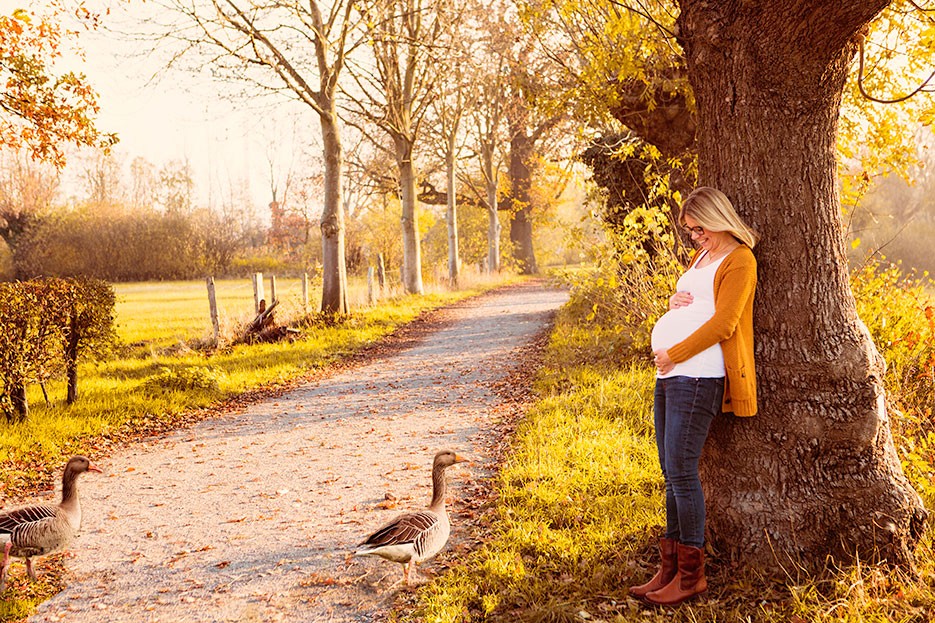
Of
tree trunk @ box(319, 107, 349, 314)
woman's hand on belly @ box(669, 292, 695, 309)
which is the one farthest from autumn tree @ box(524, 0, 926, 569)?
tree trunk @ box(319, 107, 349, 314)

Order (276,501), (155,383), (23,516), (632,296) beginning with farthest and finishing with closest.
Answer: (632,296)
(155,383)
(276,501)
(23,516)

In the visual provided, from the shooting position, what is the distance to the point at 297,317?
15.5 m

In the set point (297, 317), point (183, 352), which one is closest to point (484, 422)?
point (183, 352)

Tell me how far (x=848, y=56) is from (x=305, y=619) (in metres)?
4.55

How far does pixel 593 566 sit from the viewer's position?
4.12 m

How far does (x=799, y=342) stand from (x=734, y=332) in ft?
1.66

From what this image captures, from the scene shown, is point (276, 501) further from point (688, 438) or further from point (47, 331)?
point (47, 331)

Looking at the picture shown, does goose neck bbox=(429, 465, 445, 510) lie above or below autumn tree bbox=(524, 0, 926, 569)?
below

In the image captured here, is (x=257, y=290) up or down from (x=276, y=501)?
up

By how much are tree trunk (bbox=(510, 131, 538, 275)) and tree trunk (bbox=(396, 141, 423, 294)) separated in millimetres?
12696

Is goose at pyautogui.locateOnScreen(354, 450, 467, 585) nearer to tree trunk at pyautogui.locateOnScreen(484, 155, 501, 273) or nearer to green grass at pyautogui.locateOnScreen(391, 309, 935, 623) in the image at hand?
green grass at pyautogui.locateOnScreen(391, 309, 935, 623)

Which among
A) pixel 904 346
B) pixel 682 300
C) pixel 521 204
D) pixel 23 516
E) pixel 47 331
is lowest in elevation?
pixel 23 516

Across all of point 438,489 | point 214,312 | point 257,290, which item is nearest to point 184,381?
point 214,312

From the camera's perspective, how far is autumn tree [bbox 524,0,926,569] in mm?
3596
